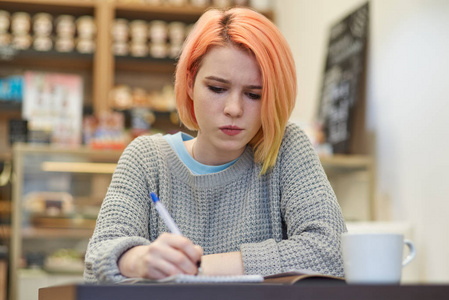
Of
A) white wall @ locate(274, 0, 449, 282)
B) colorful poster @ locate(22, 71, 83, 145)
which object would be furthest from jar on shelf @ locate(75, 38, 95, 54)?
white wall @ locate(274, 0, 449, 282)

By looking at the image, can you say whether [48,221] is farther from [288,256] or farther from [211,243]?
[288,256]

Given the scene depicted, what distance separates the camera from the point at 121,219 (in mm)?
1216

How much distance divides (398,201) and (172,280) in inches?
94.4

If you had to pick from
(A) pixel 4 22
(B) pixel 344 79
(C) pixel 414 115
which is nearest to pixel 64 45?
(A) pixel 4 22

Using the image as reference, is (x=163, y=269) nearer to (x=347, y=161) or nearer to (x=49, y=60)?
(x=347, y=161)

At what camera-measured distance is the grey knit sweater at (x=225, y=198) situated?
1.23 meters

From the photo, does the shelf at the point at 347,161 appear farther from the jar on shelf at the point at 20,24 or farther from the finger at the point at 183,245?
the finger at the point at 183,245

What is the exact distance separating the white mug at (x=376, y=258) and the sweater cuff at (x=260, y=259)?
0.26m

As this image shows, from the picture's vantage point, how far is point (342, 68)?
362cm

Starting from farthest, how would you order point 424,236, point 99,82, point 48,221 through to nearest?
1. point 99,82
2. point 48,221
3. point 424,236

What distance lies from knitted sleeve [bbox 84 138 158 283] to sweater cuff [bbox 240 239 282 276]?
159 mm

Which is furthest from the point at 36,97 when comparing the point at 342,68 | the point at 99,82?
the point at 342,68

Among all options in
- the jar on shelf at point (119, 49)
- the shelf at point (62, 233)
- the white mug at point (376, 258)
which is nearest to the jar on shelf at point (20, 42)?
the jar on shelf at point (119, 49)

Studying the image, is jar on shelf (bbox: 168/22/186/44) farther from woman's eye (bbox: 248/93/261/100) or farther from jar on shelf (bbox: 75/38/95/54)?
woman's eye (bbox: 248/93/261/100)
